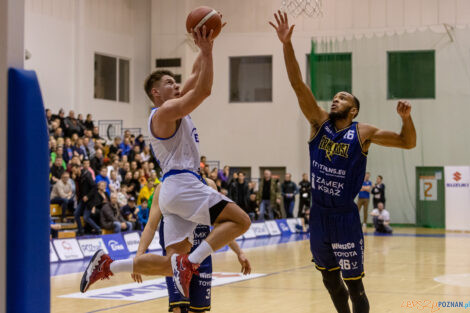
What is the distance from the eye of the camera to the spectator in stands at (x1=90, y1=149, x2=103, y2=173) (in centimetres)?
1981

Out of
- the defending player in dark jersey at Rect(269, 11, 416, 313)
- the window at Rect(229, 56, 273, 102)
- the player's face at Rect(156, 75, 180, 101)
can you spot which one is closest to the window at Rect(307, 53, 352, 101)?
the window at Rect(229, 56, 273, 102)

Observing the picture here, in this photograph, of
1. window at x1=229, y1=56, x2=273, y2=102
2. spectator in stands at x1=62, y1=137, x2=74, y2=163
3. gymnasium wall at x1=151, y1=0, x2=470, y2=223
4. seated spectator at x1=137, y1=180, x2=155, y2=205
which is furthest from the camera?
window at x1=229, y1=56, x2=273, y2=102

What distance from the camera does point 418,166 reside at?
26.8 m

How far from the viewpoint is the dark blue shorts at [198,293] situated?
5.71 meters

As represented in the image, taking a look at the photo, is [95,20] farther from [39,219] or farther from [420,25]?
[39,219]

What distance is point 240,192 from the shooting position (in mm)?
23438

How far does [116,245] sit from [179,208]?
10.4m

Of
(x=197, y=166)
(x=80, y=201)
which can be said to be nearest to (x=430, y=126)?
(x=80, y=201)

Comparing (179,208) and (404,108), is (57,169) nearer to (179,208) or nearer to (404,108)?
(179,208)

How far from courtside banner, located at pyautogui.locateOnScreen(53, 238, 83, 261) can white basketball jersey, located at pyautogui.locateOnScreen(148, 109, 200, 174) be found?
9713 mm

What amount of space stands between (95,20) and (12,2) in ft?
83.7

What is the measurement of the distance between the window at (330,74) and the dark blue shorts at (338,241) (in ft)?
71.1

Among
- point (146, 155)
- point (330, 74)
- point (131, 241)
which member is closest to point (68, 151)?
point (131, 241)

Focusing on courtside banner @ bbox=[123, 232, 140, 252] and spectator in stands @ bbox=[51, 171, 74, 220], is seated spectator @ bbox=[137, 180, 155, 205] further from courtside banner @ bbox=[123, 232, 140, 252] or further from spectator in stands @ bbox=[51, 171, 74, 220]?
courtside banner @ bbox=[123, 232, 140, 252]
